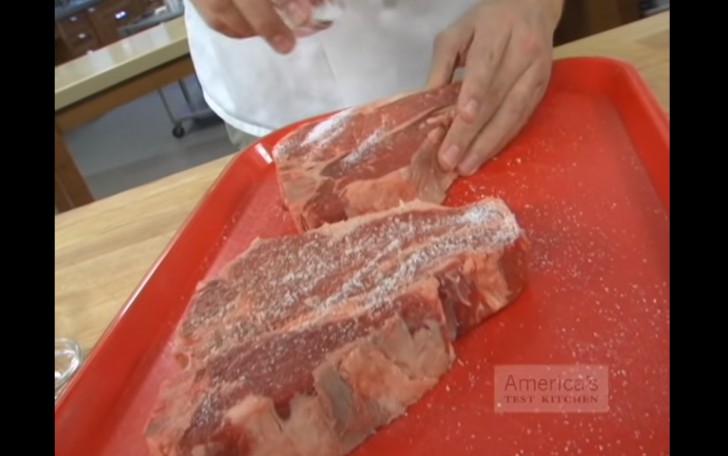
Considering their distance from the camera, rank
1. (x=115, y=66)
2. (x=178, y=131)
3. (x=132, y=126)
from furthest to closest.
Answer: (x=132, y=126)
(x=178, y=131)
(x=115, y=66)

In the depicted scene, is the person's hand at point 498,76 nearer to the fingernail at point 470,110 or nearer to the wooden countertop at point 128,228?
the fingernail at point 470,110

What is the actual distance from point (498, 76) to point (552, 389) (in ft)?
1.84

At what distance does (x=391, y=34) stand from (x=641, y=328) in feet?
2.64

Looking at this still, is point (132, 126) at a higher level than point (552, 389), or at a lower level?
lower

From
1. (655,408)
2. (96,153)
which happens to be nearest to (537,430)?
(655,408)

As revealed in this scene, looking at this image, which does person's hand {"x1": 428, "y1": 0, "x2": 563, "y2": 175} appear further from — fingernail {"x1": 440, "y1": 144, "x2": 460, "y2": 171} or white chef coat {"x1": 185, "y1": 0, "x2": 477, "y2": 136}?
white chef coat {"x1": 185, "y1": 0, "x2": 477, "y2": 136}

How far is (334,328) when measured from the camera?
0.85 m

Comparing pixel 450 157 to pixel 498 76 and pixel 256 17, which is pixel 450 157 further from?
pixel 256 17

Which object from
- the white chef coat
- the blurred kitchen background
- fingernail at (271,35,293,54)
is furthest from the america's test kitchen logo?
the blurred kitchen background

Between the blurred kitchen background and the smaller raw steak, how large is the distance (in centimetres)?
191

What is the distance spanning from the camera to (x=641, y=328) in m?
0.84

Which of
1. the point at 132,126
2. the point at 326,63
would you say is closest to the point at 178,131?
the point at 132,126

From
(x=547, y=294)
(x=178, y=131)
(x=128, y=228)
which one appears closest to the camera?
(x=547, y=294)
